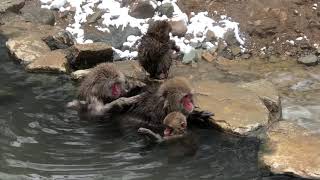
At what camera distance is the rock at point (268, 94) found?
24.8 ft

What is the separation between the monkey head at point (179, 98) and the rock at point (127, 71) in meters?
1.89

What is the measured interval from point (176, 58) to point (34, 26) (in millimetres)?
3094

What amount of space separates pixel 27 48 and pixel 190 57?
112 inches

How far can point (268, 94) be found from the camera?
7.81 m

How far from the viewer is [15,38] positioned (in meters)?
10.2

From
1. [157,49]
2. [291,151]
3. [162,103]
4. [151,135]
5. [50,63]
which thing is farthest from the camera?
[50,63]

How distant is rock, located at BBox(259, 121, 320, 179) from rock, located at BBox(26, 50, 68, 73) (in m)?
3.88

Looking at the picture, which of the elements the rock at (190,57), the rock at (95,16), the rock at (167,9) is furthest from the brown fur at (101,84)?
the rock at (95,16)

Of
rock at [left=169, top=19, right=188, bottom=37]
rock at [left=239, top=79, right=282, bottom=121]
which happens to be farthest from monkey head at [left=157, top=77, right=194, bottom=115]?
rock at [left=169, top=19, right=188, bottom=37]

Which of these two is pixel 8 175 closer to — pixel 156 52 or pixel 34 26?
pixel 156 52

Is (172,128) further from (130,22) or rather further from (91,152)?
(130,22)

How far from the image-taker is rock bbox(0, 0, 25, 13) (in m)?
11.3

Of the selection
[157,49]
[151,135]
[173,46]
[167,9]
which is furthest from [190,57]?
[151,135]

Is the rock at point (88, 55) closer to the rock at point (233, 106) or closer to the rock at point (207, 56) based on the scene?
the rock at point (207, 56)
